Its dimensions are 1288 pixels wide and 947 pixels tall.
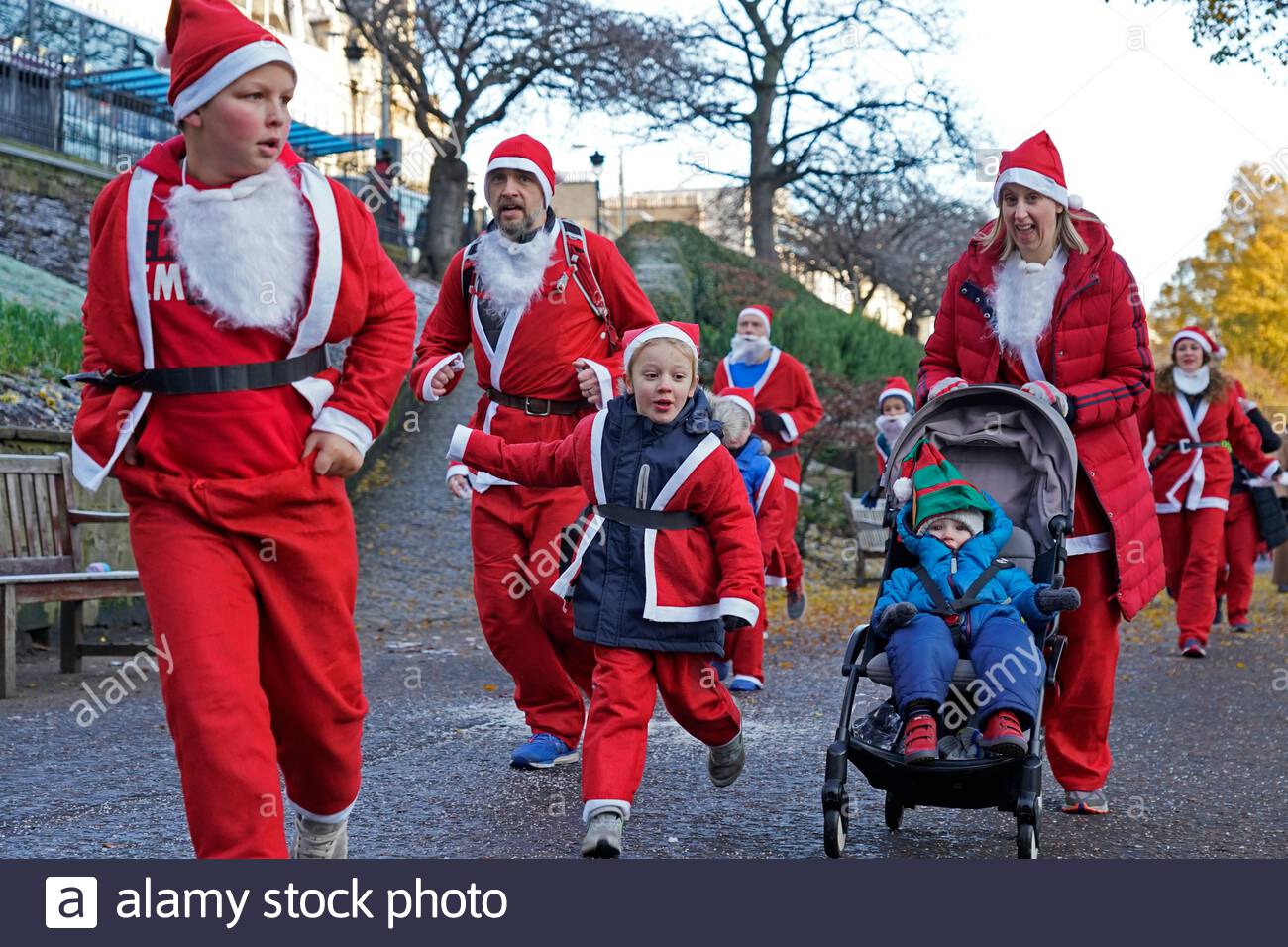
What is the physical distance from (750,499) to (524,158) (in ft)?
12.0

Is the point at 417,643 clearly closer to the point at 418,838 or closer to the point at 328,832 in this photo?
the point at 418,838

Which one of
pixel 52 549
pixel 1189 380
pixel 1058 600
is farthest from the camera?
pixel 1189 380

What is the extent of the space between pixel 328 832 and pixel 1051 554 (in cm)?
262

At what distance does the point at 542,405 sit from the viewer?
664cm

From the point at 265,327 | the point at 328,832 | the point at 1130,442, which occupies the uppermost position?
the point at 265,327

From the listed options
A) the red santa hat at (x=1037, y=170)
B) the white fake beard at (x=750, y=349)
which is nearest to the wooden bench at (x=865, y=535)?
the white fake beard at (x=750, y=349)

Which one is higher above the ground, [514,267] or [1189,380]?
[514,267]

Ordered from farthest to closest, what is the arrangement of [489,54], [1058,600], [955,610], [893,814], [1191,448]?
[489,54], [1191,448], [893,814], [955,610], [1058,600]

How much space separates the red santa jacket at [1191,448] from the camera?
40.0 ft

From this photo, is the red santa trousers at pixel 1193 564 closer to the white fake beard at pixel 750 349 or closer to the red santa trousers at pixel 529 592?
the white fake beard at pixel 750 349

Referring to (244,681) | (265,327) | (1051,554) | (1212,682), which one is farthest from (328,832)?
(1212,682)

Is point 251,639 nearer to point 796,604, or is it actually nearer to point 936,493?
point 936,493

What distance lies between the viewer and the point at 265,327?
3955 mm

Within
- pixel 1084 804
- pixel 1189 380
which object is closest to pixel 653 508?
pixel 1084 804
